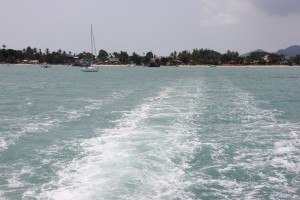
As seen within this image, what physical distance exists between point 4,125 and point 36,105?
1055 centimetres

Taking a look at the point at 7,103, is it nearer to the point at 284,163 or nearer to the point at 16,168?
the point at 16,168

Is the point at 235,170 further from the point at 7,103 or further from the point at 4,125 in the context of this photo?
the point at 7,103

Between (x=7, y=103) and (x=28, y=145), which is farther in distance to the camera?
(x=7, y=103)

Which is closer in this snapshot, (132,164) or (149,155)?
(132,164)

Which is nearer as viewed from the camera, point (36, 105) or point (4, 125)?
point (4, 125)

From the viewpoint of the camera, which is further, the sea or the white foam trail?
the sea

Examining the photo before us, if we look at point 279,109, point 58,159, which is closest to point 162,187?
point 58,159

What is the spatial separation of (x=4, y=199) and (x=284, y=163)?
11.8 m

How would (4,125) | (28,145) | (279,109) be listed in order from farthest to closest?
(279,109)
(4,125)
(28,145)

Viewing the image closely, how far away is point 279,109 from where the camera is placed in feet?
108

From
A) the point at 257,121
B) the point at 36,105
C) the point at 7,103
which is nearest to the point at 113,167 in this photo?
the point at 257,121

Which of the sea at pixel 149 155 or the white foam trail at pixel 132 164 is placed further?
the sea at pixel 149 155

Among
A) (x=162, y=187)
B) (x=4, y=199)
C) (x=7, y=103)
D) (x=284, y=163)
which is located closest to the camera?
(x=4, y=199)

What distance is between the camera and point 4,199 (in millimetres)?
12055
